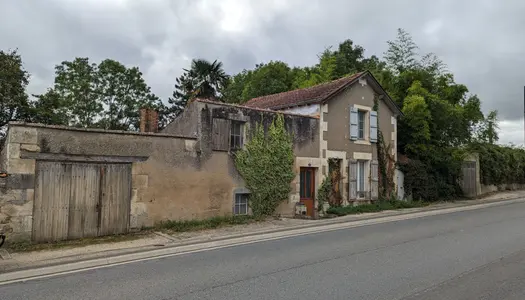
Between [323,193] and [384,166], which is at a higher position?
[384,166]

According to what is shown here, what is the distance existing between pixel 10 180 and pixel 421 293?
9.05 metres

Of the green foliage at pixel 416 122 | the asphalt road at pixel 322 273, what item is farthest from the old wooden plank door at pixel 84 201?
the green foliage at pixel 416 122

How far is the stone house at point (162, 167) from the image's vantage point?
9227 millimetres

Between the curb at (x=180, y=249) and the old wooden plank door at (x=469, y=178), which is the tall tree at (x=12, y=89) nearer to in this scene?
the curb at (x=180, y=249)

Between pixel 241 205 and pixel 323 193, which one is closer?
pixel 241 205

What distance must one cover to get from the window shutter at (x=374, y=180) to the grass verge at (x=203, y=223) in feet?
22.9

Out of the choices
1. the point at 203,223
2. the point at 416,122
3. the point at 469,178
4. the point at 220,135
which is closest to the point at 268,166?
the point at 220,135

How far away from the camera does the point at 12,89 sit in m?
20.1

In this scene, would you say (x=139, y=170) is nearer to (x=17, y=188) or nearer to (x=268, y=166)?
(x=17, y=188)

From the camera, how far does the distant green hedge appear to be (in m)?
23.6

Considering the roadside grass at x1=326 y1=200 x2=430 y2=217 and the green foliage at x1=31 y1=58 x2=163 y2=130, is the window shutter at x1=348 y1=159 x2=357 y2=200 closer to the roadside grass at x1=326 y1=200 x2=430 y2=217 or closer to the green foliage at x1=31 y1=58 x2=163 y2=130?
the roadside grass at x1=326 y1=200 x2=430 y2=217

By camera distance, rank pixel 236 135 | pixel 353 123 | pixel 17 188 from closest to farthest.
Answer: pixel 17 188 < pixel 236 135 < pixel 353 123

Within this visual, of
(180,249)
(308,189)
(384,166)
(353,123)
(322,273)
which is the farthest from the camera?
(384,166)

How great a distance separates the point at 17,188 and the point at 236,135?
22.1 feet
